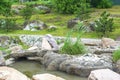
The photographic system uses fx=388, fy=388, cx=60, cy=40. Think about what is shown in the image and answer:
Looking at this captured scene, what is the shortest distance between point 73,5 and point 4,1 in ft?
29.7

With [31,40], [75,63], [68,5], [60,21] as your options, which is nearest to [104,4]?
[68,5]

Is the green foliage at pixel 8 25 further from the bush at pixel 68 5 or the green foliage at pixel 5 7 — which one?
the bush at pixel 68 5

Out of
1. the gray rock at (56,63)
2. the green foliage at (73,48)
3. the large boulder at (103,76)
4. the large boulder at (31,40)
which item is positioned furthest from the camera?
the large boulder at (31,40)

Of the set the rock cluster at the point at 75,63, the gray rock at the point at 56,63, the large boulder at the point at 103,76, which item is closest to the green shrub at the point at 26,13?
the rock cluster at the point at 75,63

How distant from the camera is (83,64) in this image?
57.3 ft

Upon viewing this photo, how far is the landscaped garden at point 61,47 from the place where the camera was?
1708 cm

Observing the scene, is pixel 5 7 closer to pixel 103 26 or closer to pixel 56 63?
pixel 103 26

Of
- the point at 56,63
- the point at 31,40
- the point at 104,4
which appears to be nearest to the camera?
the point at 56,63

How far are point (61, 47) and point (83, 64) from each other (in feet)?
9.26

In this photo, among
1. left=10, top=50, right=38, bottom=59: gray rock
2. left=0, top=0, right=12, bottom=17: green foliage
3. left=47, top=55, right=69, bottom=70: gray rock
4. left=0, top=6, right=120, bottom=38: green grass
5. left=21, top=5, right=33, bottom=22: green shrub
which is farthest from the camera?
left=21, top=5, right=33, bottom=22: green shrub

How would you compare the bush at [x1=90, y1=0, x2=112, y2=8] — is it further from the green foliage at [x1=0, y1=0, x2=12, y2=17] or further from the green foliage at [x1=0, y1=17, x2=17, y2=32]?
the green foliage at [x1=0, y1=17, x2=17, y2=32]

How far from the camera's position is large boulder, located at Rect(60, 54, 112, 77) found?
1709 centimetres

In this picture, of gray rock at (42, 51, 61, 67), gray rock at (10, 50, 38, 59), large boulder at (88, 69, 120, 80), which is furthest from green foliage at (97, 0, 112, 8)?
large boulder at (88, 69, 120, 80)

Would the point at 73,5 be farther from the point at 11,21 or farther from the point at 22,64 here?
the point at 22,64
